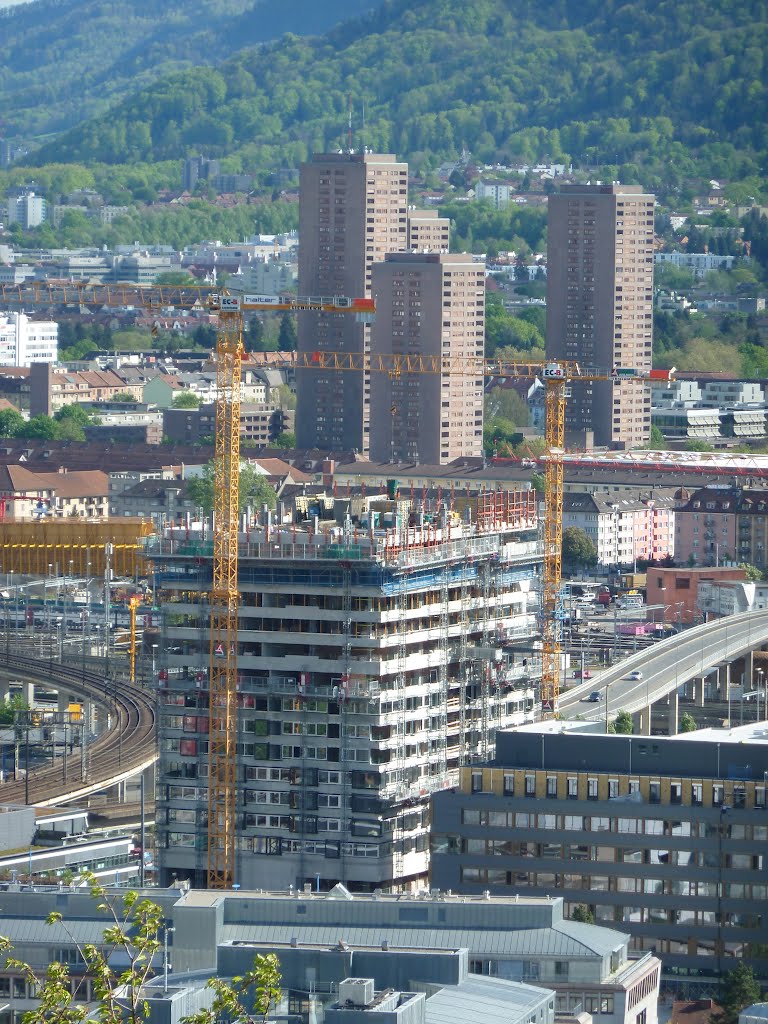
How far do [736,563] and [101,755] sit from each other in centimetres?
3034

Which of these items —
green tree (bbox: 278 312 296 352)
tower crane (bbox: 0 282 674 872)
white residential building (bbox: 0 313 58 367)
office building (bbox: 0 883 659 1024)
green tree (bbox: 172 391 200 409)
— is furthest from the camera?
white residential building (bbox: 0 313 58 367)

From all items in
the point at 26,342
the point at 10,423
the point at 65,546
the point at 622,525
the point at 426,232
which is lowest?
the point at 622,525

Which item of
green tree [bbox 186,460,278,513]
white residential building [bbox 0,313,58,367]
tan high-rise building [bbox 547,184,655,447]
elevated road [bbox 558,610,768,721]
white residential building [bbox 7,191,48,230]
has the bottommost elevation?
elevated road [bbox 558,610,768,721]

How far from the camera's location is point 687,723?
4378 cm

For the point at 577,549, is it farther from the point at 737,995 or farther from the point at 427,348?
the point at 737,995

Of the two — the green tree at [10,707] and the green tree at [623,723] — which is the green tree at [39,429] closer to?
the green tree at [10,707]

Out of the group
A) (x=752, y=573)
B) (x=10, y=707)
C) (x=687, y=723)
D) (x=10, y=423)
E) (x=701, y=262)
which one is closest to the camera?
(x=687, y=723)

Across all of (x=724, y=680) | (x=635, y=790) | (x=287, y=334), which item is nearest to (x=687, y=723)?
(x=724, y=680)

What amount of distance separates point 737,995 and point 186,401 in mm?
70943

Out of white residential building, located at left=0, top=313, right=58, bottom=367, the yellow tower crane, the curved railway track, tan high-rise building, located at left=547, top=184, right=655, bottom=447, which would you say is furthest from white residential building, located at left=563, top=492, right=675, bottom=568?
white residential building, located at left=0, top=313, right=58, bottom=367

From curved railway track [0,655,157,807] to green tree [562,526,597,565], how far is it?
20499mm

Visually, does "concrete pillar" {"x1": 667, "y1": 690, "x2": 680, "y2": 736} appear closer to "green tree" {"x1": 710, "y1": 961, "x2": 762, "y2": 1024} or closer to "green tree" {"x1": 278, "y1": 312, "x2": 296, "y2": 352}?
"green tree" {"x1": 710, "y1": 961, "x2": 762, "y2": 1024}

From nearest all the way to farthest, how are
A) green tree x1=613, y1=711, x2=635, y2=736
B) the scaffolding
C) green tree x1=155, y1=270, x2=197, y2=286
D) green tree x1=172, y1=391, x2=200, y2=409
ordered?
green tree x1=613, y1=711, x2=635, y2=736
the scaffolding
green tree x1=172, y1=391, x2=200, y2=409
green tree x1=155, y1=270, x2=197, y2=286

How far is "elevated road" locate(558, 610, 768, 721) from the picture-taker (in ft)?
144
